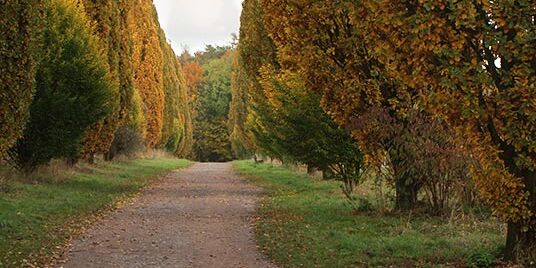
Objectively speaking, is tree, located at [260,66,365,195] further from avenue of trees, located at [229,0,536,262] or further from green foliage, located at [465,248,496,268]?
green foliage, located at [465,248,496,268]

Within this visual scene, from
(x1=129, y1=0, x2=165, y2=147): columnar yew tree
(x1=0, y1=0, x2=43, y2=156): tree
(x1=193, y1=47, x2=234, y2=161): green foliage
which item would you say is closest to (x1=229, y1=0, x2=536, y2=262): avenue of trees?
(x1=0, y1=0, x2=43, y2=156): tree

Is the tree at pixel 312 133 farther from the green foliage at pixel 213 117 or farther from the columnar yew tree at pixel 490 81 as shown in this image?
the green foliage at pixel 213 117

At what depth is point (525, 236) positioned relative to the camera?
8398 mm

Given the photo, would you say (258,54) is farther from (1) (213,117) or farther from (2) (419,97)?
(1) (213,117)

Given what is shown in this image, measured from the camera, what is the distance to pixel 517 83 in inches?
309

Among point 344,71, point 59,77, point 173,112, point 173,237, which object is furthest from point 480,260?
point 173,112

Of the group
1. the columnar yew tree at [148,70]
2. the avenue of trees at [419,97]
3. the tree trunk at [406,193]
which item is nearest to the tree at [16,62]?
the avenue of trees at [419,97]

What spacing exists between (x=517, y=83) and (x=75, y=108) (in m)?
14.7

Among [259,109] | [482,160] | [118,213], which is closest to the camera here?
[482,160]

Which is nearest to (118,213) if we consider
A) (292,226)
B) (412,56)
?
(292,226)

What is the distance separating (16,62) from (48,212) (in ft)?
11.1

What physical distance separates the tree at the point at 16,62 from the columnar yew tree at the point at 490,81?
917cm

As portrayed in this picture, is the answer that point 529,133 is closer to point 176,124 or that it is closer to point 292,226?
point 292,226

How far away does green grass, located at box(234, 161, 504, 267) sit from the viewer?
962cm
